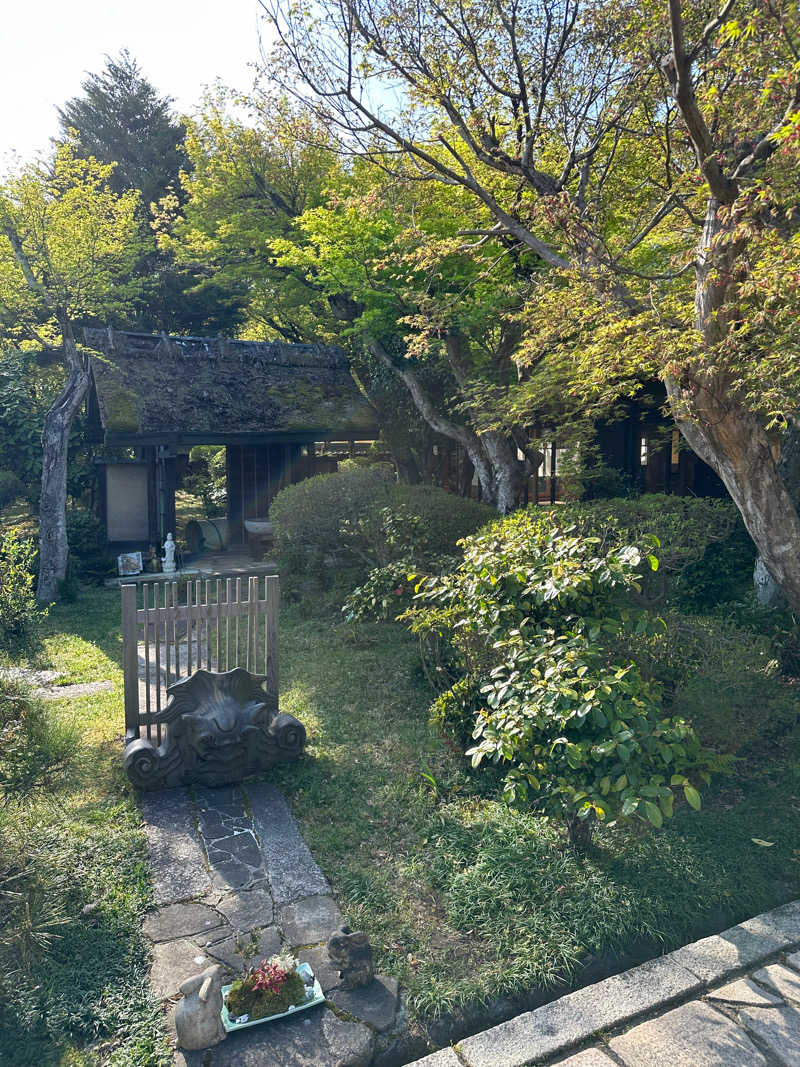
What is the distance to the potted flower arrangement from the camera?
3.53 metres

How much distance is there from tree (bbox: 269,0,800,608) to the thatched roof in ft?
25.4

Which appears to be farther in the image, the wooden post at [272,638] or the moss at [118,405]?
the moss at [118,405]

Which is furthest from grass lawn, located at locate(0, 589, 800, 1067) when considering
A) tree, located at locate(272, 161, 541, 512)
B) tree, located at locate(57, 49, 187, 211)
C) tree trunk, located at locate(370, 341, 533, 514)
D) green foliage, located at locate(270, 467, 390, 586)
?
tree, located at locate(57, 49, 187, 211)

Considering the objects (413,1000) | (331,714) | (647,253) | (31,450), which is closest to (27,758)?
(331,714)

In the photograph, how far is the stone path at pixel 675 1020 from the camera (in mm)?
3375

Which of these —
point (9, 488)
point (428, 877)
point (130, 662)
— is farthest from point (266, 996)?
point (9, 488)

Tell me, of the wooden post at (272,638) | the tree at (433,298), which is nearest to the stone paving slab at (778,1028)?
the wooden post at (272,638)

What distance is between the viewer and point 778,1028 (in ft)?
11.5

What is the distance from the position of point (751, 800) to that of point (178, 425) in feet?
44.6

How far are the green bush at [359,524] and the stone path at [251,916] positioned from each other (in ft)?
17.4

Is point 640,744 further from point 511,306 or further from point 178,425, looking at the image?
point 178,425

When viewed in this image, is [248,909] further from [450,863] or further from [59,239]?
[59,239]

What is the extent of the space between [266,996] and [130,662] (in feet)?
10.8

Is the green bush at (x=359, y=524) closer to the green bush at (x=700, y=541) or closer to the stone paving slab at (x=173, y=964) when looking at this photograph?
the green bush at (x=700, y=541)
